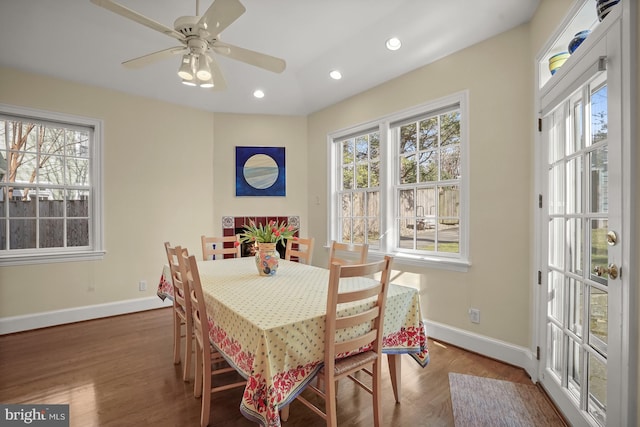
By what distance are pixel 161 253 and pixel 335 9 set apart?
135 inches

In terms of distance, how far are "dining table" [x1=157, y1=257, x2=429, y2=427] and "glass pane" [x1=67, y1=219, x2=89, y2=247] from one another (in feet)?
7.71

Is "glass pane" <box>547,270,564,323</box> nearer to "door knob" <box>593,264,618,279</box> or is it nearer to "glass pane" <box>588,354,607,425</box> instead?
"glass pane" <box>588,354,607,425</box>

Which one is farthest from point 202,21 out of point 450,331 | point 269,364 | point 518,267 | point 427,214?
point 450,331

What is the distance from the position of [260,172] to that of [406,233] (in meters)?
2.27

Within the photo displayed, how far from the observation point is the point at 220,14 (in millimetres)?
1839

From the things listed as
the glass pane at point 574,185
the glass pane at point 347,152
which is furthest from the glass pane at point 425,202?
the glass pane at point 574,185

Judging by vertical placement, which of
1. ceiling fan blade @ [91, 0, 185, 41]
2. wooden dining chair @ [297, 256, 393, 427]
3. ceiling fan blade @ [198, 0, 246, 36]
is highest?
ceiling fan blade @ [198, 0, 246, 36]

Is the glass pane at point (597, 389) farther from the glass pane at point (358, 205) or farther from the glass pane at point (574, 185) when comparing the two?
the glass pane at point (358, 205)

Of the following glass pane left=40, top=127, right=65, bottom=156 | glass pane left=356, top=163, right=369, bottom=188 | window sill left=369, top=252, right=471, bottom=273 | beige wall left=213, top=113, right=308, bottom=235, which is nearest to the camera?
window sill left=369, top=252, right=471, bottom=273

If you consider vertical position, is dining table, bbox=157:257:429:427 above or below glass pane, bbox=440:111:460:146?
below

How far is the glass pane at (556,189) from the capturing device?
2.05 meters

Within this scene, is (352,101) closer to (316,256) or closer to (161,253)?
(316,256)

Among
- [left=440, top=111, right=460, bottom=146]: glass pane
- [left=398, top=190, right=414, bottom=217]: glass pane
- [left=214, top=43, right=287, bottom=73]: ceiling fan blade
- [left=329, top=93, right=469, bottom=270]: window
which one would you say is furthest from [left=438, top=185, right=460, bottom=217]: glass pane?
[left=214, top=43, right=287, bottom=73]: ceiling fan blade

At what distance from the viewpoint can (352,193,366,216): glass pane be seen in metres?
4.02
